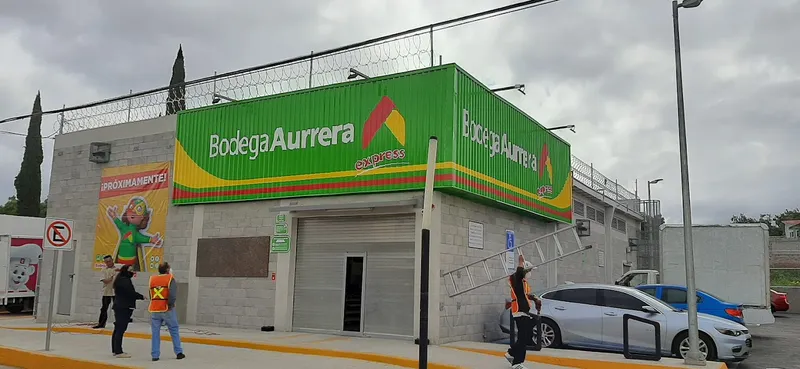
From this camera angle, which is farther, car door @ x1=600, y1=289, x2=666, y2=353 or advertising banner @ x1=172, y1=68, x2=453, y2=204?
advertising banner @ x1=172, y1=68, x2=453, y2=204

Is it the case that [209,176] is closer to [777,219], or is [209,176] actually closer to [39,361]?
[39,361]

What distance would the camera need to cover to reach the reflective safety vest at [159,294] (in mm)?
10844

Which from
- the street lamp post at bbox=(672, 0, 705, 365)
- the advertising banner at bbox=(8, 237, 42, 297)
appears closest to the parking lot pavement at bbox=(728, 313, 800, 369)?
the street lamp post at bbox=(672, 0, 705, 365)

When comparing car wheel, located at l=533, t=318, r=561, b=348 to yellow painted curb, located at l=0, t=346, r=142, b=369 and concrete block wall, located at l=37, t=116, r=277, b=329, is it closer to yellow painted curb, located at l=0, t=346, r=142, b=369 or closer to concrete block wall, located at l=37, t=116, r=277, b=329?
concrete block wall, located at l=37, t=116, r=277, b=329

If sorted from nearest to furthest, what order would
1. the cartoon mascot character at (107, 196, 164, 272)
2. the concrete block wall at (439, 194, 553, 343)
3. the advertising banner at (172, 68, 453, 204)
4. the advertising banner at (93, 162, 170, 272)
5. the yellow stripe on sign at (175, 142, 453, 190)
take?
the concrete block wall at (439, 194, 553, 343) → the advertising banner at (172, 68, 453, 204) → the yellow stripe on sign at (175, 142, 453, 190) → the advertising banner at (93, 162, 170, 272) → the cartoon mascot character at (107, 196, 164, 272)

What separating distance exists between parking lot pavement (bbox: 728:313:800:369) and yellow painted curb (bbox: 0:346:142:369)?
37.6 ft

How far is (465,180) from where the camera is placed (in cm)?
1402

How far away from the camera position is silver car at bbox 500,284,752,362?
40.0 ft

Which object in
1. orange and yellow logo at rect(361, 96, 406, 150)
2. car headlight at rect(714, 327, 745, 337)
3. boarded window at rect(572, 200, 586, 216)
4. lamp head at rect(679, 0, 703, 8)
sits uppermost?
lamp head at rect(679, 0, 703, 8)

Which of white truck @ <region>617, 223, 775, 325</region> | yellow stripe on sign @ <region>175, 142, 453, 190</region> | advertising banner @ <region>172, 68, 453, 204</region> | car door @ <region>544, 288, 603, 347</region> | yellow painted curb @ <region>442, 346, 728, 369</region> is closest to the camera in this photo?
yellow painted curb @ <region>442, 346, 728, 369</region>

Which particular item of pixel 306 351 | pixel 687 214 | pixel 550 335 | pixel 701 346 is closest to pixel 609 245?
pixel 550 335

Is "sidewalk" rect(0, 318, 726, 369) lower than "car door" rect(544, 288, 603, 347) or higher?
lower

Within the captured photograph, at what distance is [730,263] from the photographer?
1817 cm

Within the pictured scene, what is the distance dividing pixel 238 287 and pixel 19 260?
11754mm
